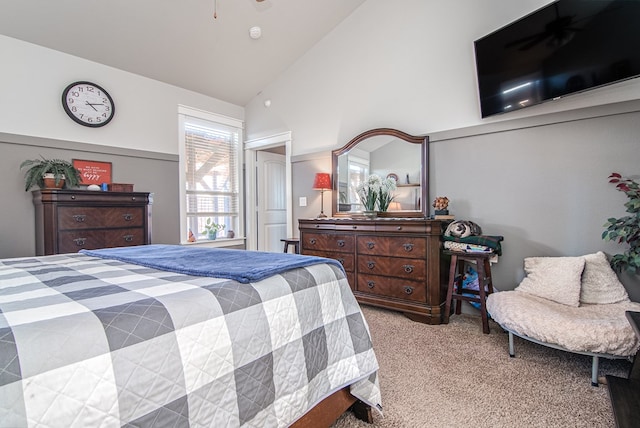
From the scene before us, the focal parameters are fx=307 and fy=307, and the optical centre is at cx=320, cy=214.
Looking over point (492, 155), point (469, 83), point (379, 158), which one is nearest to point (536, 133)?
point (492, 155)

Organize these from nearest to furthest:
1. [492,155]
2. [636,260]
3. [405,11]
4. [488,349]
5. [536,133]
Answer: [636,260], [488,349], [536,133], [492,155], [405,11]

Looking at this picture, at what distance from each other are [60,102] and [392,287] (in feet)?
12.3

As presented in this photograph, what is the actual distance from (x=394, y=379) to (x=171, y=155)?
3587 mm

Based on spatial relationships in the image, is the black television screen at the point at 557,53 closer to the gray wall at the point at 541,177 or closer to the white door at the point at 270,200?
the gray wall at the point at 541,177

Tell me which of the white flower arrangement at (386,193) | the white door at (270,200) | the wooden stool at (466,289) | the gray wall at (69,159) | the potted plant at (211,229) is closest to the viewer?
the wooden stool at (466,289)

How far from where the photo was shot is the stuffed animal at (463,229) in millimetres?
2722

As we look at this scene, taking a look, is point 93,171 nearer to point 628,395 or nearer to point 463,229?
point 463,229

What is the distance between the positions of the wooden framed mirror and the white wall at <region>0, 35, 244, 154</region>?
7.18ft

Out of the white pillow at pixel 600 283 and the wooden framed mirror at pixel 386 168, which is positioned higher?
the wooden framed mirror at pixel 386 168

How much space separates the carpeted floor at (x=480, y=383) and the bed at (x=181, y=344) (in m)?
0.39

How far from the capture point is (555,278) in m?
2.22

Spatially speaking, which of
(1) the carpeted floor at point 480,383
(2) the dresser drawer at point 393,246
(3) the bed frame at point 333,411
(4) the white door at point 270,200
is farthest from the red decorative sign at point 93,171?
(3) the bed frame at point 333,411

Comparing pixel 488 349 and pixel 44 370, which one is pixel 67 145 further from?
pixel 488 349

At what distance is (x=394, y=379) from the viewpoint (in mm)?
1804
